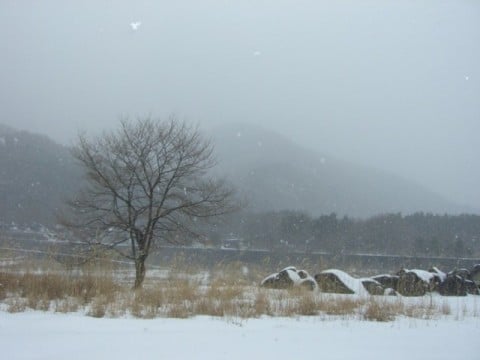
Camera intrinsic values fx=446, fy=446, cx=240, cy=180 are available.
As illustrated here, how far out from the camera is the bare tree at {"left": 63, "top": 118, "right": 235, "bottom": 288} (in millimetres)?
15273

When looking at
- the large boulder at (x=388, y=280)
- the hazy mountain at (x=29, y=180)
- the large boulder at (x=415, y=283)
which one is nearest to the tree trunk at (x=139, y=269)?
the large boulder at (x=388, y=280)

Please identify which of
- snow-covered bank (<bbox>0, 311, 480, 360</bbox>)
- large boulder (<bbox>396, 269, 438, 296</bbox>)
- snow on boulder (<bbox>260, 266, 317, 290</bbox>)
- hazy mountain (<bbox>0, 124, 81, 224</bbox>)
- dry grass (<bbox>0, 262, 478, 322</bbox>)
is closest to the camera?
snow-covered bank (<bbox>0, 311, 480, 360</bbox>)

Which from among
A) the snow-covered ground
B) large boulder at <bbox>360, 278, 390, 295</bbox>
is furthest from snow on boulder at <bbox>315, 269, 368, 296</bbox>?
the snow-covered ground

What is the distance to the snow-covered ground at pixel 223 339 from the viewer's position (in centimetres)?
424

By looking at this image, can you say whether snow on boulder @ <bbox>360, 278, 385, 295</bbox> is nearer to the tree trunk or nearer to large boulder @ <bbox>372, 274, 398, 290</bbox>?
large boulder @ <bbox>372, 274, 398, 290</bbox>

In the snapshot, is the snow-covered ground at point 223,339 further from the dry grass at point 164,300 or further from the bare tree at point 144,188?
the bare tree at point 144,188

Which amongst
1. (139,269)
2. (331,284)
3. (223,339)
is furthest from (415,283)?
(223,339)

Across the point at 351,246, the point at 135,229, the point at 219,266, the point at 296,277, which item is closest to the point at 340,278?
the point at 296,277

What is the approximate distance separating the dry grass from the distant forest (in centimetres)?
8440

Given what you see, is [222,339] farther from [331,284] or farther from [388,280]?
[388,280]

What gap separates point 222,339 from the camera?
4.86 meters

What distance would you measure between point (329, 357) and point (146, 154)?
12495mm

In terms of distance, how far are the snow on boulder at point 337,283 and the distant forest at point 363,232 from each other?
81.0 meters

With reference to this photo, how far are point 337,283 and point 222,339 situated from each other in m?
6.84
